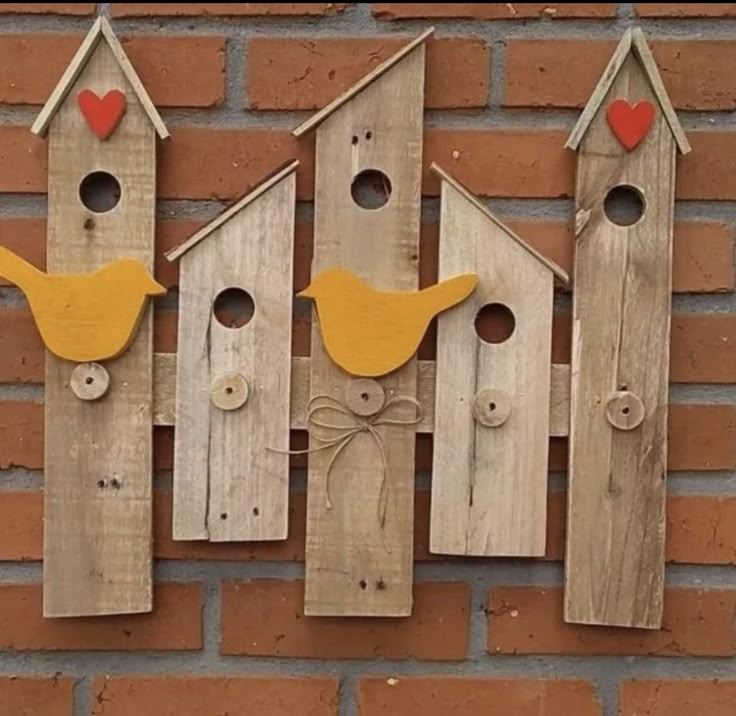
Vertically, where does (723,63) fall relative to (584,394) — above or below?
above

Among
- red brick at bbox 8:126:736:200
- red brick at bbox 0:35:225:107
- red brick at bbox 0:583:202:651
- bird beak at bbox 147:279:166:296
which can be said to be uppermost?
red brick at bbox 0:35:225:107

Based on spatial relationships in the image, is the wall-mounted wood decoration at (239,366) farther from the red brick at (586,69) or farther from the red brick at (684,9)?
the red brick at (684,9)

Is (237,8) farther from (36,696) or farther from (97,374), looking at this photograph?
(36,696)

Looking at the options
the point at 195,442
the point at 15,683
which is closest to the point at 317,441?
the point at 195,442

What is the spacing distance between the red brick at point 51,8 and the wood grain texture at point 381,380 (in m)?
0.23

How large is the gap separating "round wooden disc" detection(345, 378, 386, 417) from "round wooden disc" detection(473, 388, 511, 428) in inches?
3.2

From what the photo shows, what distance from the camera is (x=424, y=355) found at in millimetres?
913

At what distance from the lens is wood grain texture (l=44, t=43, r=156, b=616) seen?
35.4 inches

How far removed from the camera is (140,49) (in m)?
0.92

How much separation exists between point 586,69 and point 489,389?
0.29 metres

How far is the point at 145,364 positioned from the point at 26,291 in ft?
0.38

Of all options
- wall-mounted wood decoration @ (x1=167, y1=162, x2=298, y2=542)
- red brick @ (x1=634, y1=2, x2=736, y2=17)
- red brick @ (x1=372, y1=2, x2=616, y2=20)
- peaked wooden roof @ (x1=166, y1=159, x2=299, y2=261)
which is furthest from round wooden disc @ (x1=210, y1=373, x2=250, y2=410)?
red brick @ (x1=634, y1=2, x2=736, y2=17)

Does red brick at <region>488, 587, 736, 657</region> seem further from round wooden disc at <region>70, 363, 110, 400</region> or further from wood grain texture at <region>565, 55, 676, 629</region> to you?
round wooden disc at <region>70, 363, 110, 400</region>

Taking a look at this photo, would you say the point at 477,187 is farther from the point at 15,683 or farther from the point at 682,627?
the point at 15,683
